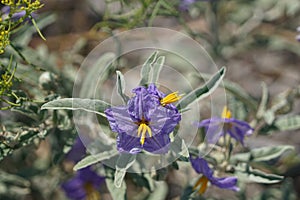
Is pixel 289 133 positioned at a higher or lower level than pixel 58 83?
lower

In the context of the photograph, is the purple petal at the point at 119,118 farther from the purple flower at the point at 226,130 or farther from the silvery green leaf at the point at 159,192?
the silvery green leaf at the point at 159,192

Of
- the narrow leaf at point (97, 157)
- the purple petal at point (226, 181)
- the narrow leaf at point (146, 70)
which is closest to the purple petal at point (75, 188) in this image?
the narrow leaf at point (97, 157)

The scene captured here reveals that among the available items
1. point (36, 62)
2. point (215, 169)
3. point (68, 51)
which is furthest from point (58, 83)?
point (68, 51)

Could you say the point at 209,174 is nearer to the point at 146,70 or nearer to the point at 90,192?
the point at 146,70

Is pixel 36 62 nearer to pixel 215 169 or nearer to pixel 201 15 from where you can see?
pixel 215 169

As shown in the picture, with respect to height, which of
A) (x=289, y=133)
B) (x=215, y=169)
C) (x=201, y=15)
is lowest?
(x=289, y=133)

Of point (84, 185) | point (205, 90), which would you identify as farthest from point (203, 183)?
point (84, 185)

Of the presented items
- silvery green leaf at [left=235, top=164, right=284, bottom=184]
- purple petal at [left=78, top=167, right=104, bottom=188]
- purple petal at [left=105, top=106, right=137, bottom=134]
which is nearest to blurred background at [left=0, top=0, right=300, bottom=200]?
purple petal at [left=78, top=167, right=104, bottom=188]
